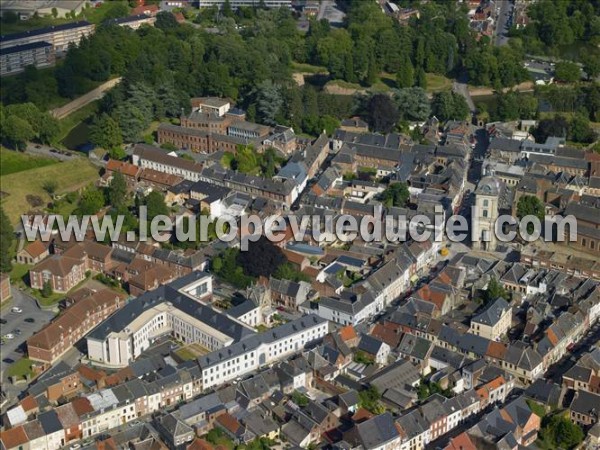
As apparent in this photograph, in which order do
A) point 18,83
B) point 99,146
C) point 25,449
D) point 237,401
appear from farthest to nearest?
point 18,83 → point 99,146 → point 237,401 → point 25,449

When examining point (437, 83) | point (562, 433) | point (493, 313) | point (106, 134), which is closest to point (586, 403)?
point (562, 433)

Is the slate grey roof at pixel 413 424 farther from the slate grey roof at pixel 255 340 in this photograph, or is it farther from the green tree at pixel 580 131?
the green tree at pixel 580 131

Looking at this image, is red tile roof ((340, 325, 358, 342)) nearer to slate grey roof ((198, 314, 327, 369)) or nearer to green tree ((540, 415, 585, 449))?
slate grey roof ((198, 314, 327, 369))

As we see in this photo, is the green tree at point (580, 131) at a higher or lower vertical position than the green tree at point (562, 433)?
higher

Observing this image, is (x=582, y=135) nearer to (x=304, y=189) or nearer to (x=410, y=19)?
(x=304, y=189)

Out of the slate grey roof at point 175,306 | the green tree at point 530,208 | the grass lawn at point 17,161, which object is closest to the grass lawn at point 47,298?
the slate grey roof at point 175,306

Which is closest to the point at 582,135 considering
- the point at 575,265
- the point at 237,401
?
the point at 575,265
